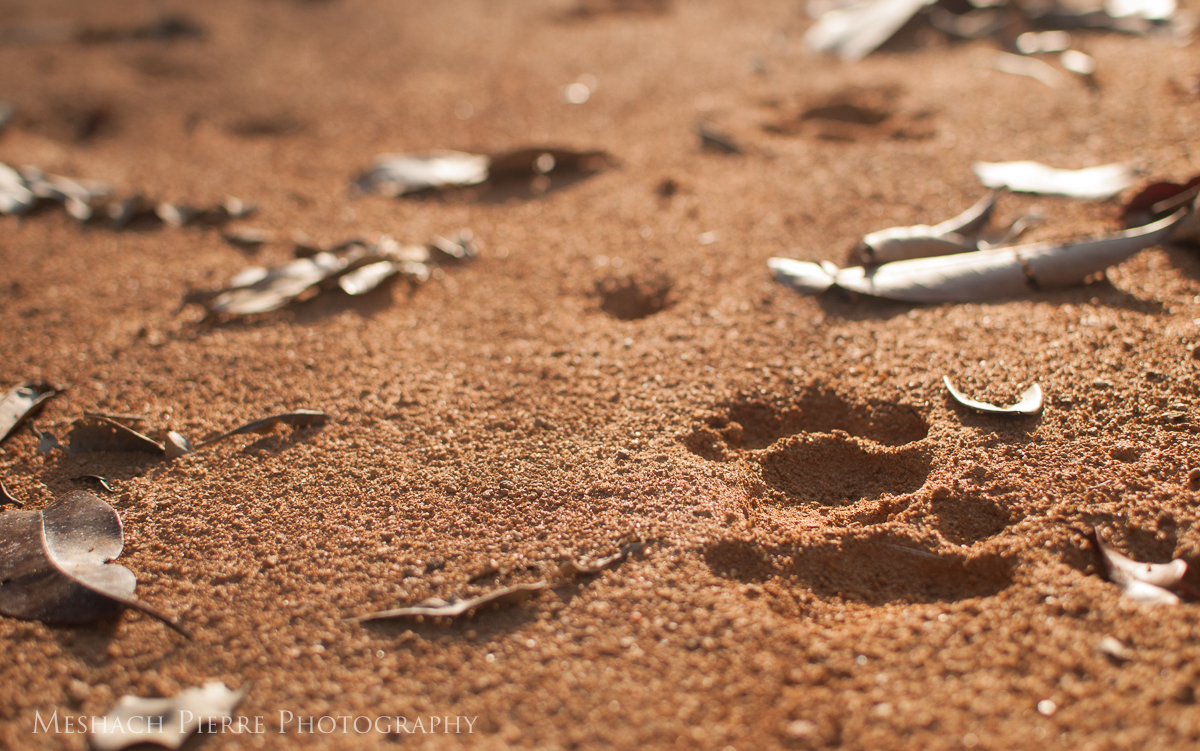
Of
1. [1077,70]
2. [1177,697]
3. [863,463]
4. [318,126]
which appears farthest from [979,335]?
[318,126]

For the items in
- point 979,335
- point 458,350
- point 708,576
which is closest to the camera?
point 708,576

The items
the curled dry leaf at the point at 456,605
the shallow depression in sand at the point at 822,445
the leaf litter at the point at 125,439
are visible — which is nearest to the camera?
the curled dry leaf at the point at 456,605

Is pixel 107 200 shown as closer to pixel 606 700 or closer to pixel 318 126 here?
pixel 318 126

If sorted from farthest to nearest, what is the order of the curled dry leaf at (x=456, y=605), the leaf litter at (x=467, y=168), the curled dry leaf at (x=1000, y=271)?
the leaf litter at (x=467, y=168), the curled dry leaf at (x=1000, y=271), the curled dry leaf at (x=456, y=605)

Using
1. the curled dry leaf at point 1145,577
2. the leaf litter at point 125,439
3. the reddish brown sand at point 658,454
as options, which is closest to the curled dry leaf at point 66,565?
the reddish brown sand at point 658,454

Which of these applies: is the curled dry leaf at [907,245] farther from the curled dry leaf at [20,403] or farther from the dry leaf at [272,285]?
the curled dry leaf at [20,403]
